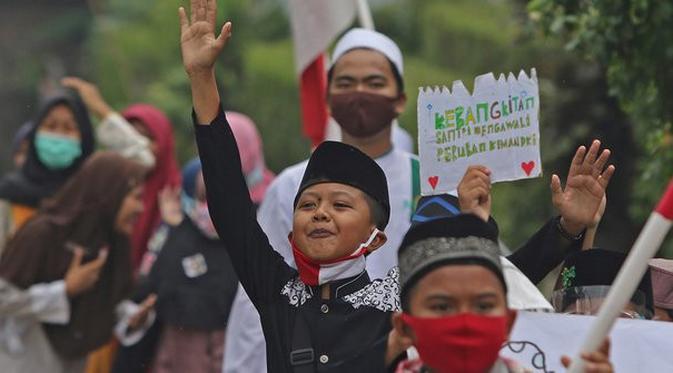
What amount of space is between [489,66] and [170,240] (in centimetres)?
895

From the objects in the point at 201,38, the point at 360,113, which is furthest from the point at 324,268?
the point at 360,113

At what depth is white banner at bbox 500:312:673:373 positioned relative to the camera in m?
5.43

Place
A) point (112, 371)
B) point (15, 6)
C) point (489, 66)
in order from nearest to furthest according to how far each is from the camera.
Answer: point (112, 371) < point (489, 66) < point (15, 6)

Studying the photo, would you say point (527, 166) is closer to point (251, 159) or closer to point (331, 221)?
point (331, 221)

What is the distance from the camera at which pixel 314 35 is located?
369 inches

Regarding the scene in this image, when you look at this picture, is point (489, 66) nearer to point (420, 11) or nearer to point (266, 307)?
point (420, 11)

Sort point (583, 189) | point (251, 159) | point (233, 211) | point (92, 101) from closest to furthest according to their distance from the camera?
point (233, 211) → point (583, 189) → point (251, 159) → point (92, 101)

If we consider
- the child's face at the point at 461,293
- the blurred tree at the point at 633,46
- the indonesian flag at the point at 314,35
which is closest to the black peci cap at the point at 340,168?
the child's face at the point at 461,293

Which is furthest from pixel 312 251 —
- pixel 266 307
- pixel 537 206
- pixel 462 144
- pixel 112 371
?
pixel 537 206

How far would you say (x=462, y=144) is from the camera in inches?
235

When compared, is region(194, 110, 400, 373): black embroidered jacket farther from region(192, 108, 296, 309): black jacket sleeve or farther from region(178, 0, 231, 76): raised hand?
region(178, 0, 231, 76): raised hand

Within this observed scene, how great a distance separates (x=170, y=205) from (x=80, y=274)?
1.42 meters

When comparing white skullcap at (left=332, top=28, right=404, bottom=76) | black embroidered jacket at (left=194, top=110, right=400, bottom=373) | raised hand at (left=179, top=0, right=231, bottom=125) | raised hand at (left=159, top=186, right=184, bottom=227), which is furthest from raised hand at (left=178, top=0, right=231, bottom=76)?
raised hand at (left=159, top=186, right=184, bottom=227)

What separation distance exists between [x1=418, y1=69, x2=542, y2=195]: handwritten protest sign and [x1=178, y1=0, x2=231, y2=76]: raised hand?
0.74 m
